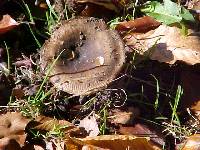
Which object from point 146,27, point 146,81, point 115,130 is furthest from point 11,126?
point 146,27

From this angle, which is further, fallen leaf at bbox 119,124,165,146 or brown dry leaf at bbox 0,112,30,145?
fallen leaf at bbox 119,124,165,146

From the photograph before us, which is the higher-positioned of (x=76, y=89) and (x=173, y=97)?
Result: (x=76, y=89)

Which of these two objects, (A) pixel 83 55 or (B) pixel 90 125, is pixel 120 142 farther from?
(A) pixel 83 55

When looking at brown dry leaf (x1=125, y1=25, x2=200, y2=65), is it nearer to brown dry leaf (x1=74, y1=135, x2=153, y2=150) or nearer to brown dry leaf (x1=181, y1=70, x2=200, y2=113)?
brown dry leaf (x1=181, y1=70, x2=200, y2=113)

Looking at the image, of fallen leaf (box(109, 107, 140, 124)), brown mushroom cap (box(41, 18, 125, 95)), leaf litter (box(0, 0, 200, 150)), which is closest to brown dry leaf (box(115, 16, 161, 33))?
leaf litter (box(0, 0, 200, 150))

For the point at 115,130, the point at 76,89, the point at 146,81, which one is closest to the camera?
the point at 76,89

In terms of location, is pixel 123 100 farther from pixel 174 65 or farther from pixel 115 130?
pixel 174 65
